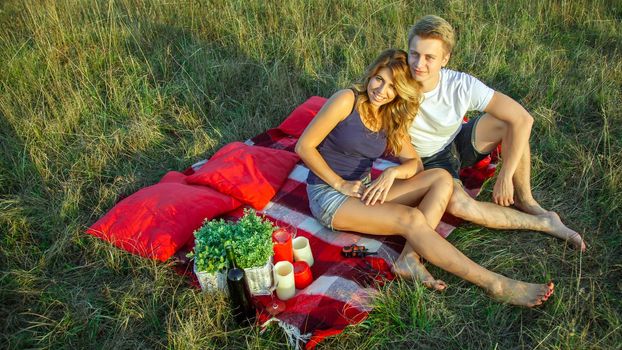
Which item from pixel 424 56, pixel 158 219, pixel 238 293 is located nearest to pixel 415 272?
pixel 238 293

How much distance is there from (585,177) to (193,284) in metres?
2.94

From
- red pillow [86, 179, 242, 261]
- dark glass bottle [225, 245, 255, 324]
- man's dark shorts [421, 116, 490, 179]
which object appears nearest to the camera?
dark glass bottle [225, 245, 255, 324]

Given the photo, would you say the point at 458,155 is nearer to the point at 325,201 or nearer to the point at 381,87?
the point at 381,87

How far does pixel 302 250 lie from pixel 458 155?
1.46 meters

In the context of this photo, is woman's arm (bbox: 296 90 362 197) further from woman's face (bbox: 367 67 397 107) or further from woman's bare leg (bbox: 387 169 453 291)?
woman's bare leg (bbox: 387 169 453 291)

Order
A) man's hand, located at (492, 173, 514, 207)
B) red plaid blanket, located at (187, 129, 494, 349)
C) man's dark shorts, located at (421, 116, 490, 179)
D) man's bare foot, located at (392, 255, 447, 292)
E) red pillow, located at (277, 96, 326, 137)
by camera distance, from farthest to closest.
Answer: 1. red pillow, located at (277, 96, 326, 137)
2. man's dark shorts, located at (421, 116, 490, 179)
3. man's hand, located at (492, 173, 514, 207)
4. man's bare foot, located at (392, 255, 447, 292)
5. red plaid blanket, located at (187, 129, 494, 349)

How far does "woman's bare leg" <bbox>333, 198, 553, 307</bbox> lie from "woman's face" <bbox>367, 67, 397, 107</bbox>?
2.20 ft

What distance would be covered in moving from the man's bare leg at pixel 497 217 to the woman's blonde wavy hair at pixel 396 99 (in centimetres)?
54

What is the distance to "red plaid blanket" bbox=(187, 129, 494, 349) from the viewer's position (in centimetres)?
256

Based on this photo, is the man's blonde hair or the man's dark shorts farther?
the man's dark shorts

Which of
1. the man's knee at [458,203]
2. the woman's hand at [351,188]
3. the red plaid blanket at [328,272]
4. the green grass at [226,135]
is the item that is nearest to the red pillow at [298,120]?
the green grass at [226,135]

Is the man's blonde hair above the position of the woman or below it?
above

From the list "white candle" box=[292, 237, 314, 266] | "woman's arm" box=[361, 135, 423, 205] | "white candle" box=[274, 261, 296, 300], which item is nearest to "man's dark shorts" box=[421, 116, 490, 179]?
A: "woman's arm" box=[361, 135, 423, 205]

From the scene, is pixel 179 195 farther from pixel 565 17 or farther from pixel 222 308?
pixel 565 17
